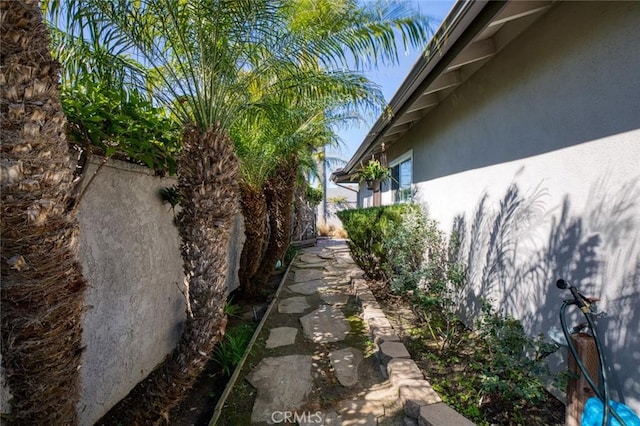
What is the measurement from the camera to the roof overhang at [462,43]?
9.53 ft

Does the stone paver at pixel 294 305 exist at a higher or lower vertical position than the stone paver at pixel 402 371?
lower

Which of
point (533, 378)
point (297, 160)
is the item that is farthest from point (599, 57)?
point (297, 160)

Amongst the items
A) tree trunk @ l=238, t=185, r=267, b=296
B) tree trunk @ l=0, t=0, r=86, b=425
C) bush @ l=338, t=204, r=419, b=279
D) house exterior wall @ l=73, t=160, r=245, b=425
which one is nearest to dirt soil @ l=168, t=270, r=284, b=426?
house exterior wall @ l=73, t=160, r=245, b=425

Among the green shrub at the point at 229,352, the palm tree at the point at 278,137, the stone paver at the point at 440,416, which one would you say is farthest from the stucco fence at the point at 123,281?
the stone paver at the point at 440,416

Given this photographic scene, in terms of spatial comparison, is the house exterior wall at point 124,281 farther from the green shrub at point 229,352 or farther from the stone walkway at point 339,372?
the stone walkway at point 339,372

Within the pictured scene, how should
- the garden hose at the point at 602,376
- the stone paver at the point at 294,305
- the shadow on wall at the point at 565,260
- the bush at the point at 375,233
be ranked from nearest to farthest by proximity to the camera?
the garden hose at the point at 602,376 → the shadow on wall at the point at 565,260 → the stone paver at the point at 294,305 → the bush at the point at 375,233

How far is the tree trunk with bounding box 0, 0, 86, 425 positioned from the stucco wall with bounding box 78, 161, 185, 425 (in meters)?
0.61

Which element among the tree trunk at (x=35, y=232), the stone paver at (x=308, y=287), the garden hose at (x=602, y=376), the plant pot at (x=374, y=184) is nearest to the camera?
the tree trunk at (x=35, y=232)

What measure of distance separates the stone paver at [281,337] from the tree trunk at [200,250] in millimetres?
1802

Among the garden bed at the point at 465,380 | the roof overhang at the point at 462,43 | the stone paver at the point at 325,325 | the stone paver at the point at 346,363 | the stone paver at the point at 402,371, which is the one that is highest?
the roof overhang at the point at 462,43

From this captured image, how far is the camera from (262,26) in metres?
3.47

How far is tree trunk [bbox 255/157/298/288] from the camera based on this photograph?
7.36 m

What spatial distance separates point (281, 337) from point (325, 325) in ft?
2.86

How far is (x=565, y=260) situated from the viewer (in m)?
2.91
